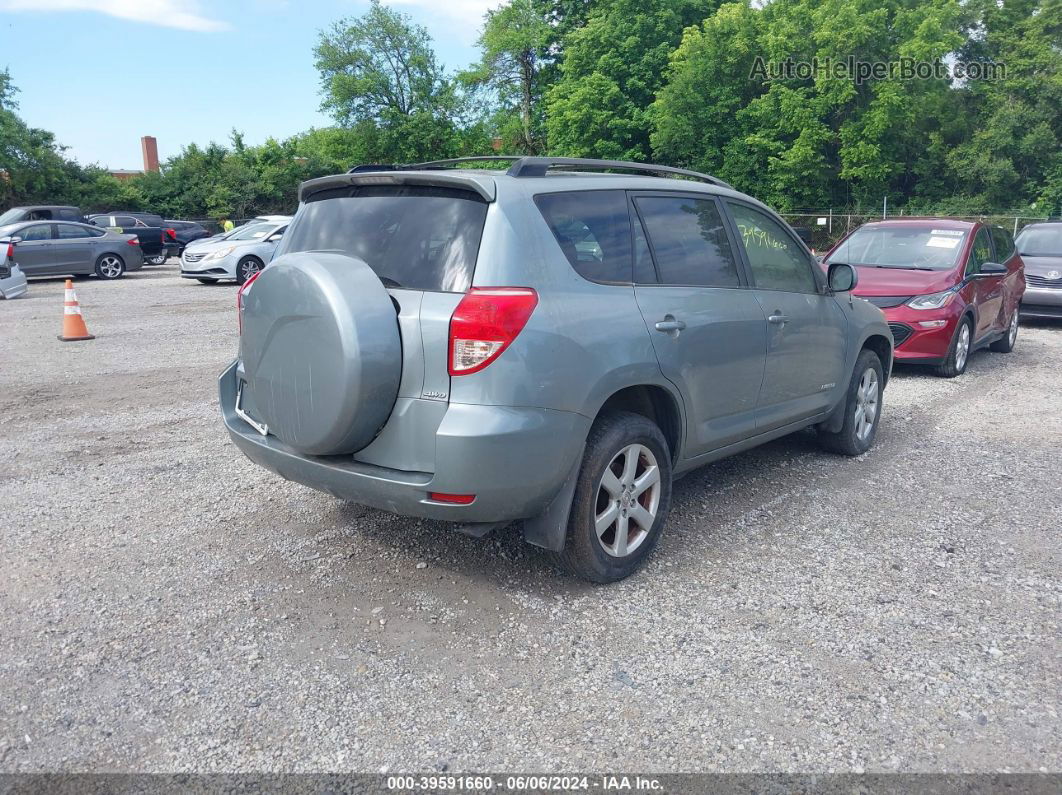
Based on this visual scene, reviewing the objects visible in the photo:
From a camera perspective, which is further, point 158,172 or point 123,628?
point 158,172

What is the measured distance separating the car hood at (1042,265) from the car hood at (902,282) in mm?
5171

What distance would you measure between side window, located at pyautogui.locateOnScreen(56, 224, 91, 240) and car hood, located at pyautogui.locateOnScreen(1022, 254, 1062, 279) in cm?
2058

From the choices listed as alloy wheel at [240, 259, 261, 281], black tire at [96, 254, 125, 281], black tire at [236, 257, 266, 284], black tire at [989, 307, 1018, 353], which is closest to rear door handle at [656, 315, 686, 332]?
black tire at [989, 307, 1018, 353]

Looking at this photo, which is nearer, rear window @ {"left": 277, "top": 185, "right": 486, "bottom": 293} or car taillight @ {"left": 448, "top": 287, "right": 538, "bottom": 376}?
car taillight @ {"left": 448, "top": 287, "right": 538, "bottom": 376}

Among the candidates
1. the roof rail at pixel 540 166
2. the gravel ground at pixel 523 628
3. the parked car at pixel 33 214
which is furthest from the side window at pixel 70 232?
the roof rail at pixel 540 166

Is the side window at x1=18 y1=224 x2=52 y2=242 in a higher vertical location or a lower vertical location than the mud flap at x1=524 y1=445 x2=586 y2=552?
higher

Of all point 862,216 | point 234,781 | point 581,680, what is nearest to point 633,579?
point 581,680

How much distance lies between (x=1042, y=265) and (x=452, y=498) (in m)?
13.4

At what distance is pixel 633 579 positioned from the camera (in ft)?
13.6

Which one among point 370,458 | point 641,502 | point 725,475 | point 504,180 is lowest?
point 725,475

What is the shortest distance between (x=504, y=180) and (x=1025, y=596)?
3.06m

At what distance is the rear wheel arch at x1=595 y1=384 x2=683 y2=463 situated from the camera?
4.13 metres

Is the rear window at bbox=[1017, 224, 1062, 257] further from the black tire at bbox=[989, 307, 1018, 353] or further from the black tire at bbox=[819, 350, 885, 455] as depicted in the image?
the black tire at bbox=[819, 350, 885, 455]

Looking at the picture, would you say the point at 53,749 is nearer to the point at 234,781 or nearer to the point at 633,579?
the point at 234,781
